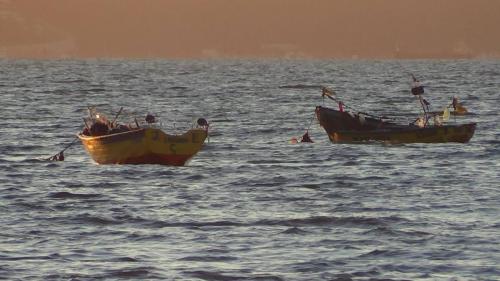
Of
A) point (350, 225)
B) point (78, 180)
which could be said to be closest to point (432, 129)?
point (78, 180)

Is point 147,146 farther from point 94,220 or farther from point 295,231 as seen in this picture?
point 295,231

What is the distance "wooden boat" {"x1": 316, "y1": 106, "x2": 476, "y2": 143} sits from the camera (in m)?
55.3

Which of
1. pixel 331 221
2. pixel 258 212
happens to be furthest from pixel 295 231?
pixel 258 212

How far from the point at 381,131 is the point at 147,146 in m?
14.2

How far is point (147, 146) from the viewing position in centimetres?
4494

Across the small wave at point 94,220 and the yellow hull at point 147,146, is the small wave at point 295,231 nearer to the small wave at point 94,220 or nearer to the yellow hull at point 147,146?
the small wave at point 94,220

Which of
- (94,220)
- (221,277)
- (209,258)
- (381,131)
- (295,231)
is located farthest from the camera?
(381,131)

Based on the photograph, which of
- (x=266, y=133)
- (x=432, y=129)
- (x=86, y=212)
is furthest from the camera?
(x=266, y=133)

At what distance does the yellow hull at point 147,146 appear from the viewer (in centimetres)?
4481

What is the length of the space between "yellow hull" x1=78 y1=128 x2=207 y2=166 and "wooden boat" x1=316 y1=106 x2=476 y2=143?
12537 millimetres

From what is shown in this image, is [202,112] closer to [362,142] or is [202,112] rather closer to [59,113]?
[59,113]

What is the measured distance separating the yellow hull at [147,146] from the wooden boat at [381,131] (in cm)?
1254

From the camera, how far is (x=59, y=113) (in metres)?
84.6

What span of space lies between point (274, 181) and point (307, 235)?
11.8 meters
